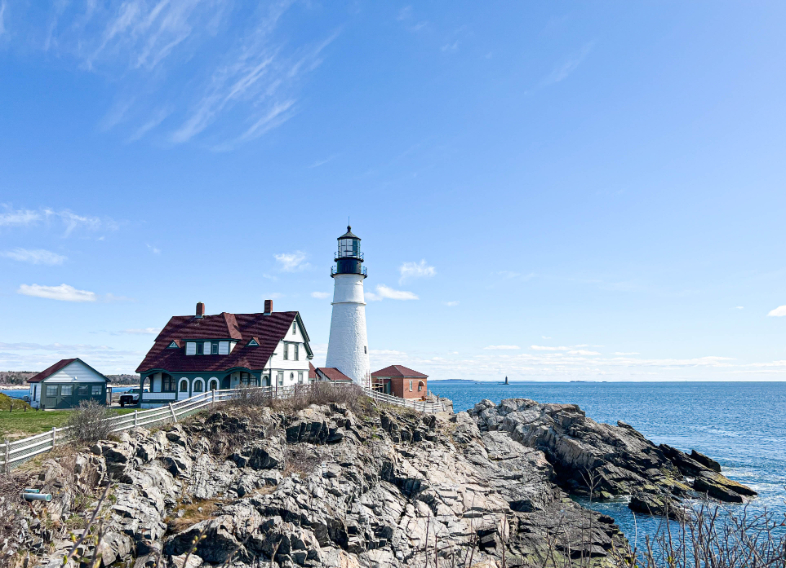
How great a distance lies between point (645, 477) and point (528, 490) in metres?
10.7

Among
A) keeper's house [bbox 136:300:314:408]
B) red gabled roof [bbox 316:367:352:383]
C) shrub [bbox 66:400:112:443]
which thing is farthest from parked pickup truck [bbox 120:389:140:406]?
shrub [bbox 66:400:112:443]

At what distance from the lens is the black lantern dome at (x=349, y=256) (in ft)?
145

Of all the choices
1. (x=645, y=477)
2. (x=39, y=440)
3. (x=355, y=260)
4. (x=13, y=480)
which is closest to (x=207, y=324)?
(x=355, y=260)

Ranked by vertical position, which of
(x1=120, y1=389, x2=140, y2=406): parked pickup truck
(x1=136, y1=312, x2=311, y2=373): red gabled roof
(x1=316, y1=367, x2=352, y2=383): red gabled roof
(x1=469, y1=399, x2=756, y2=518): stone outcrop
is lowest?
(x1=469, y1=399, x2=756, y2=518): stone outcrop

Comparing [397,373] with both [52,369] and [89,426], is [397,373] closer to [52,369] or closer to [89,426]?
[52,369]

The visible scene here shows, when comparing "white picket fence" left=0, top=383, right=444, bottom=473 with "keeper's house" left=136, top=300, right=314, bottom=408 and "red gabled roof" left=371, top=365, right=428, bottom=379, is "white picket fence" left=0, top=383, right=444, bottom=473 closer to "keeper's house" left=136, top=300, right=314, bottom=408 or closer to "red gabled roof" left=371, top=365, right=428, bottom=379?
"keeper's house" left=136, top=300, right=314, bottom=408

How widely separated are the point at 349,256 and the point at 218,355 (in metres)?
13.6

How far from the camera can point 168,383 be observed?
35.5 meters

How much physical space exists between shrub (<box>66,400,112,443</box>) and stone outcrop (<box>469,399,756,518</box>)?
24.9m

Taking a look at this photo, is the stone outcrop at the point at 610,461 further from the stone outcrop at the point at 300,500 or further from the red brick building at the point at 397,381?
the red brick building at the point at 397,381

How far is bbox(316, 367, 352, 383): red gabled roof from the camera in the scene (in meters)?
40.8

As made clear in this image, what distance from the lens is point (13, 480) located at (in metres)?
14.8

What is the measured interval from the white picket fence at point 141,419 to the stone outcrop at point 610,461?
11490mm

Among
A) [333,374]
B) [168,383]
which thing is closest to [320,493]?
[168,383]
